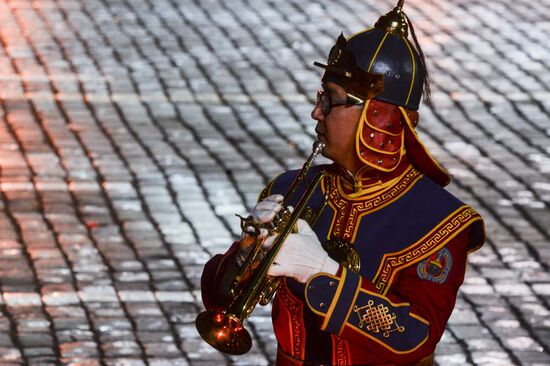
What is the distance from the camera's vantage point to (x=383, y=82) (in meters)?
3.92

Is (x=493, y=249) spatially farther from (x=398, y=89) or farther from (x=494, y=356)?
(x=398, y=89)

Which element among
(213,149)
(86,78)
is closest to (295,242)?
(213,149)

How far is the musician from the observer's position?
12.6 feet

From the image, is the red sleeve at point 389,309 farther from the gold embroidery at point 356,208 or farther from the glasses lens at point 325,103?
the glasses lens at point 325,103

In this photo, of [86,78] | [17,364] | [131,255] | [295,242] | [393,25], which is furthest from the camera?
[86,78]

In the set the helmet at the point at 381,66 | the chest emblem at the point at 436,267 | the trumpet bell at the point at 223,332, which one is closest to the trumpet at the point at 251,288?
the trumpet bell at the point at 223,332

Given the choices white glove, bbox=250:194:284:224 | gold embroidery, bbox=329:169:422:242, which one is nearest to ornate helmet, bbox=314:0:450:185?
gold embroidery, bbox=329:169:422:242

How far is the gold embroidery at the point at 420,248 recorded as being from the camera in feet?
13.1

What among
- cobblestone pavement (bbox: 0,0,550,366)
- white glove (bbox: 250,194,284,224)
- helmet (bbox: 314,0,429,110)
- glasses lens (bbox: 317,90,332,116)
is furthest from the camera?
cobblestone pavement (bbox: 0,0,550,366)

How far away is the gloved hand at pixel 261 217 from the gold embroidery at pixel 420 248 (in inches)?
17.4

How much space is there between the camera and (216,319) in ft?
13.1

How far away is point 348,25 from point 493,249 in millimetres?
5514

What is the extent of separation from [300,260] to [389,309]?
335 millimetres

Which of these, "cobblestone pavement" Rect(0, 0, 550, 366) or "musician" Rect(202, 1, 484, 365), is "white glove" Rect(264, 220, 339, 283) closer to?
"musician" Rect(202, 1, 484, 365)
